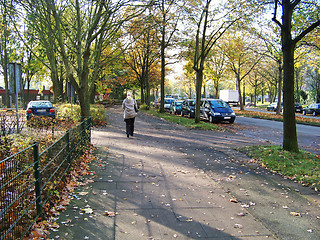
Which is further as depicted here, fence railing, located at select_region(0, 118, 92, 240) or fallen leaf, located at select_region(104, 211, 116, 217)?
fallen leaf, located at select_region(104, 211, 116, 217)

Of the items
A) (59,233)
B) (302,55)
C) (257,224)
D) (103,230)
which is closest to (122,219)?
(103,230)

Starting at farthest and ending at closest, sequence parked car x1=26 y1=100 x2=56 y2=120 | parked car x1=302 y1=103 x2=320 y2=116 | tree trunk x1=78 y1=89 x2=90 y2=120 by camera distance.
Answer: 1. parked car x1=302 y1=103 x2=320 y2=116
2. parked car x1=26 y1=100 x2=56 y2=120
3. tree trunk x1=78 y1=89 x2=90 y2=120

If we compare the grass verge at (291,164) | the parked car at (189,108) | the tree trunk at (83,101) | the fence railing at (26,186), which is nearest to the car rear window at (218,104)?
the parked car at (189,108)

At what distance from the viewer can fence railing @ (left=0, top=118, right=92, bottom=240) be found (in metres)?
Answer: 2.80

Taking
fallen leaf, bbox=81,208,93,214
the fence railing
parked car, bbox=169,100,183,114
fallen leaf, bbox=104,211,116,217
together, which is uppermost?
parked car, bbox=169,100,183,114

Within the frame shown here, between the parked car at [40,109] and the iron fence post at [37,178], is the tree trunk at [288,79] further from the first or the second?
the parked car at [40,109]

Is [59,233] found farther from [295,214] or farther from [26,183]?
[295,214]

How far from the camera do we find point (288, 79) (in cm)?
808

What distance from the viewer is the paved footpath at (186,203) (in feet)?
11.8

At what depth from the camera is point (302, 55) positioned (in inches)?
1101

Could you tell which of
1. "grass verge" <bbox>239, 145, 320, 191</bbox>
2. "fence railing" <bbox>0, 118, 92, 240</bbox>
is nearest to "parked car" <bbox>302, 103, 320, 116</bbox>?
"grass verge" <bbox>239, 145, 320, 191</bbox>

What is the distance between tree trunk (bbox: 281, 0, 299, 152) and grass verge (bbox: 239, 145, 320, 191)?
1.40 ft

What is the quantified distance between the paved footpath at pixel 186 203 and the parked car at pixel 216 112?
1266 centimetres

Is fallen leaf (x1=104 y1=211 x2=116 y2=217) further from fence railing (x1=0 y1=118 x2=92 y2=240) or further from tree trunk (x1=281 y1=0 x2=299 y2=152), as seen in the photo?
tree trunk (x1=281 y1=0 x2=299 y2=152)
